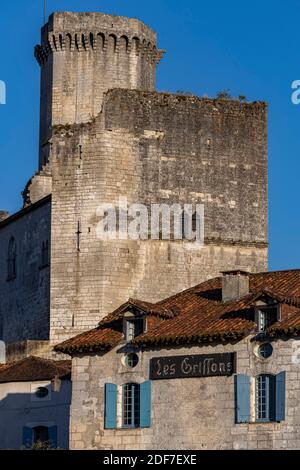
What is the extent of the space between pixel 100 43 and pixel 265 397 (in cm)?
3397

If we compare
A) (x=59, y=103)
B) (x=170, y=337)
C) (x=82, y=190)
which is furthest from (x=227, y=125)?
(x=170, y=337)

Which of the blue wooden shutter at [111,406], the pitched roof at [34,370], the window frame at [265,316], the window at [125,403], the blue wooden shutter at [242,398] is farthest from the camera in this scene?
the pitched roof at [34,370]

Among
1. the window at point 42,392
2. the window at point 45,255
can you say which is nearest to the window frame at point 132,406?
the window at point 42,392

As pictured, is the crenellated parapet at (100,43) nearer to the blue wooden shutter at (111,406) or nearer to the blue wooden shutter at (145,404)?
the blue wooden shutter at (111,406)

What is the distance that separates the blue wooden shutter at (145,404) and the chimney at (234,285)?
4206mm

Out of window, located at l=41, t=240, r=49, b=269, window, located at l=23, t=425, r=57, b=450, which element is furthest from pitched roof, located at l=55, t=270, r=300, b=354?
window, located at l=41, t=240, r=49, b=269

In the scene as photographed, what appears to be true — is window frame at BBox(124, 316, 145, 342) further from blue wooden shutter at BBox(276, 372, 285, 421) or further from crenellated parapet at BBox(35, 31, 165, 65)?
crenellated parapet at BBox(35, 31, 165, 65)

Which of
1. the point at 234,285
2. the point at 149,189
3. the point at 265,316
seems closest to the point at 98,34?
the point at 149,189

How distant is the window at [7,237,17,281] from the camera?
78.7 m

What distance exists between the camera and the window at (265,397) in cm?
5291

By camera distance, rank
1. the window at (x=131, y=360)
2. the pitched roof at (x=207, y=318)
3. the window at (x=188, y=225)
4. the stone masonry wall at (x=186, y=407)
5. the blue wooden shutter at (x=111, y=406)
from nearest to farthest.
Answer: the stone masonry wall at (x=186, y=407)
the pitched roof at (x=207, y=318)
the blue wooden shutter at (x=111, y=406)
the window at (x=131, y=360)
the window at (x=188, y=225)

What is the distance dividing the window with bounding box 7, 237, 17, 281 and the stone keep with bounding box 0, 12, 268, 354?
20.9 feet

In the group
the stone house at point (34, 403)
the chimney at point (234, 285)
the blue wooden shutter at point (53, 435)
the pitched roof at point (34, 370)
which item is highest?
the chimney at point (234, 285)

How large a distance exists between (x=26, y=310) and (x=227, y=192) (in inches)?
385
